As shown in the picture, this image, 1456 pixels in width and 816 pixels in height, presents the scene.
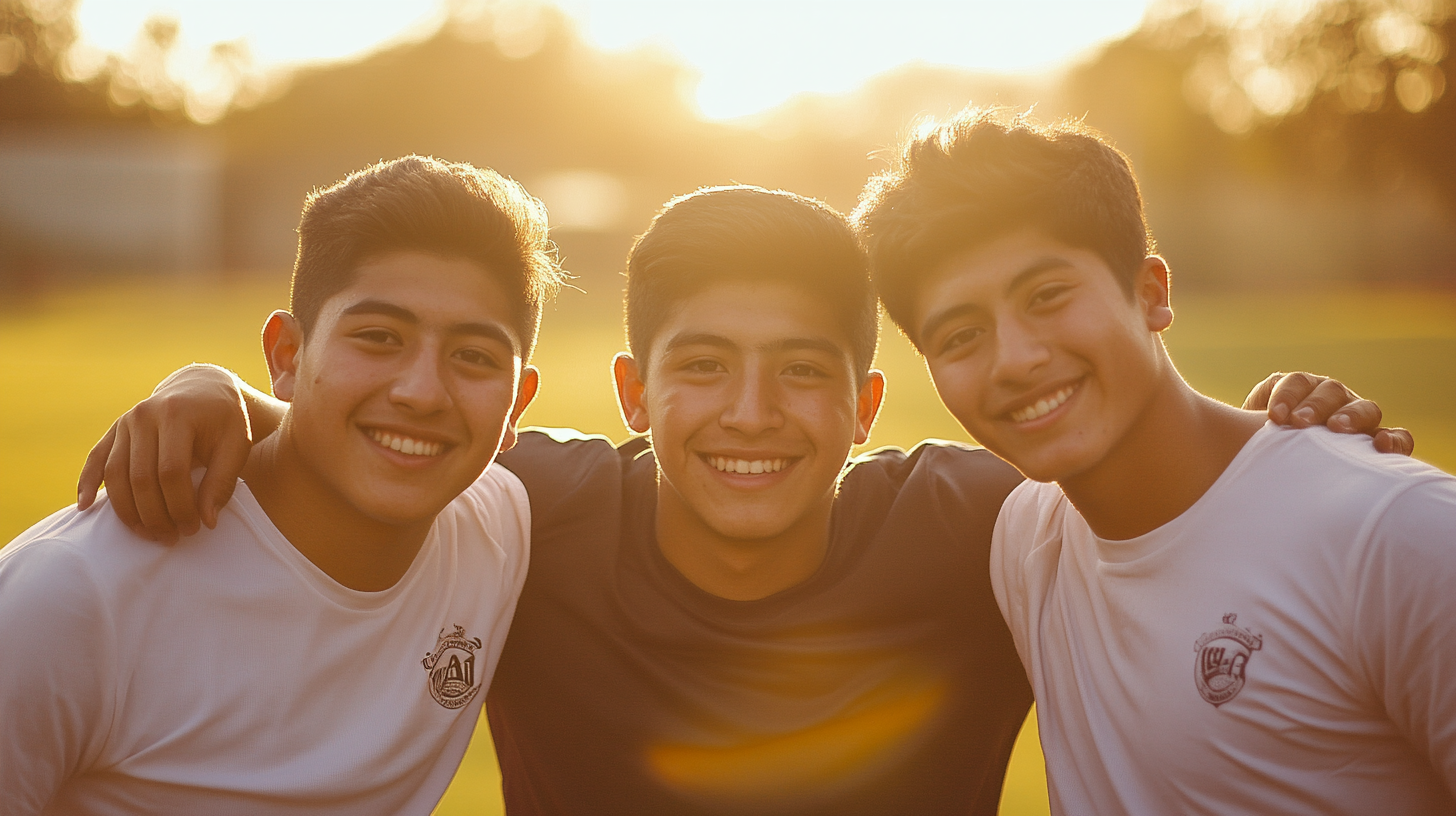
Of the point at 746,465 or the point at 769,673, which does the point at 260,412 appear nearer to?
the point at 746,465

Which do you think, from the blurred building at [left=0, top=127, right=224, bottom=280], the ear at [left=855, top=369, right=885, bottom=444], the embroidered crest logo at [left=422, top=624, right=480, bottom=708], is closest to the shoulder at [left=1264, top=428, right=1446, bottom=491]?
the ear at [left=855, top=369, right=885, bottom=444]

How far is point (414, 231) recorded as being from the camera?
3072 mm

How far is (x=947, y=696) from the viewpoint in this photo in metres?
3.43

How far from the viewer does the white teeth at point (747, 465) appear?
126 inches

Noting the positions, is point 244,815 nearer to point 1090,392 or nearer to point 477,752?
point 1090,392

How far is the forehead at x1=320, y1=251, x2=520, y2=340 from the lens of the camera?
9.70 feet

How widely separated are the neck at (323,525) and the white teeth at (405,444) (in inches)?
6.9

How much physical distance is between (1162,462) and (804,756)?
4.46 feet

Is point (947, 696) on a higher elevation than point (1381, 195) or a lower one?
lower

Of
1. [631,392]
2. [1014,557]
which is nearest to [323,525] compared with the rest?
[631,392]

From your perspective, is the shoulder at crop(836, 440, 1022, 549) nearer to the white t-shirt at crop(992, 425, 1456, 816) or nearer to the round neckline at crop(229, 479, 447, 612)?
the white t-shirt at crop(992, 425, 1456, 816)

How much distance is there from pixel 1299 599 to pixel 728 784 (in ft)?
5.55

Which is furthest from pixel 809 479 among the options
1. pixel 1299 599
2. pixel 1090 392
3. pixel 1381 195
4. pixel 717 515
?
pixel 1381 195

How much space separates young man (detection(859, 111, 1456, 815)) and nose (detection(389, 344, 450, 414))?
128 cm
